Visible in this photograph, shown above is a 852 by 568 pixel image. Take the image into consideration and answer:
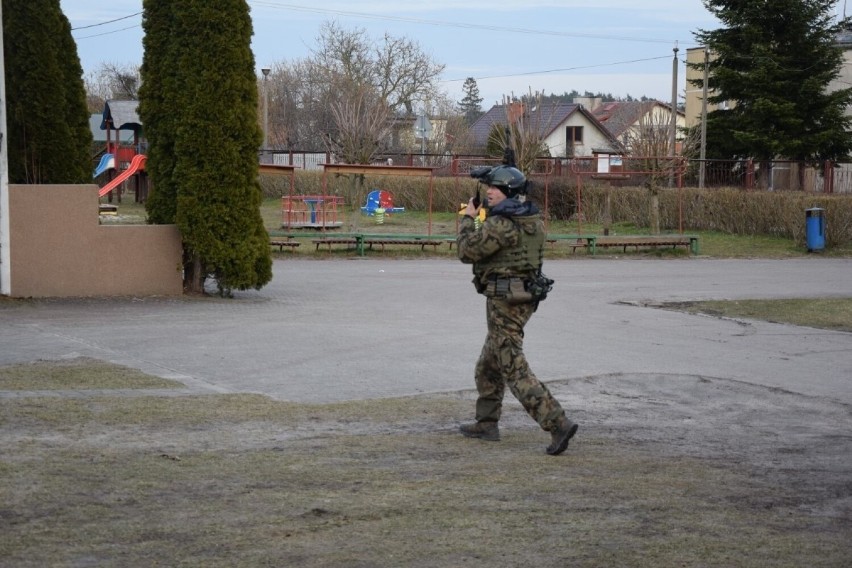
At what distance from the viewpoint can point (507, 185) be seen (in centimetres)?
738

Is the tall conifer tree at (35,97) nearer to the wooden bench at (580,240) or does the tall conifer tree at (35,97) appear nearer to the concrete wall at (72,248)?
the concrete wall at (72,248)

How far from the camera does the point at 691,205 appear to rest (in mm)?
34531

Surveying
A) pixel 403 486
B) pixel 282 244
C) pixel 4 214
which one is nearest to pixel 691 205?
pixel 282 244

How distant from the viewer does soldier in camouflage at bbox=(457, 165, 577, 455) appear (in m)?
7.15

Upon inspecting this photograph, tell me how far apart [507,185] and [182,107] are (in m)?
9.55

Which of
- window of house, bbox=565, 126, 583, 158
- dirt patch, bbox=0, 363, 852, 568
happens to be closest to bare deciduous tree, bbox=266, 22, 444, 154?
window of house, bbox=565, 126, 583, 158

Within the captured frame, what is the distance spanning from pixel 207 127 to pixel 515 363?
973cm

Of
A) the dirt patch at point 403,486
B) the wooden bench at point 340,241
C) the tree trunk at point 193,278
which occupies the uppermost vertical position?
the wooden bench at point 340,241

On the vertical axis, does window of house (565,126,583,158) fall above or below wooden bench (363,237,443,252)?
above

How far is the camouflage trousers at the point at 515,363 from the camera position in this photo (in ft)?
23.4

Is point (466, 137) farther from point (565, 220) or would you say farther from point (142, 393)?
point (142, 393)

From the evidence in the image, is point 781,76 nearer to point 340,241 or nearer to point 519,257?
point 340,241

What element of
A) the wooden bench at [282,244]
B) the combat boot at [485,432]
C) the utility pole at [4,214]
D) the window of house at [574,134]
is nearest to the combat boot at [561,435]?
the combat boot at [485,432]

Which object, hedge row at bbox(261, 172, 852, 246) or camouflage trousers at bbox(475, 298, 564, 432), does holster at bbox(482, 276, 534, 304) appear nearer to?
→ camouflage trousers at bbox(475, 298, 564, 432)
